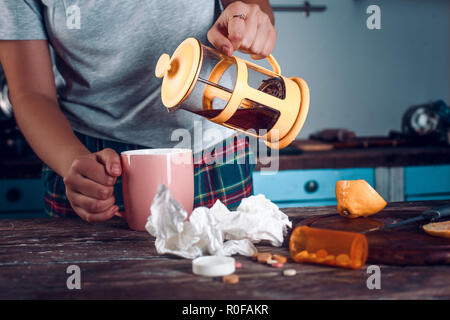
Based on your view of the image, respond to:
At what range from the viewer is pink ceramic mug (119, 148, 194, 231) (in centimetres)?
68

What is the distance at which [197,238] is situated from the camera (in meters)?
0.56

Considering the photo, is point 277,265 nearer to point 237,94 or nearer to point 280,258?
point 280,258

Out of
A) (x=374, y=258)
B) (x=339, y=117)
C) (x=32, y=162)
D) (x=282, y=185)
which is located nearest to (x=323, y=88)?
(x=339, y=117)

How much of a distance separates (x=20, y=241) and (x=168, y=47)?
474mm

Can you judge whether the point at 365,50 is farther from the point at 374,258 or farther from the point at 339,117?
the point at 374,258

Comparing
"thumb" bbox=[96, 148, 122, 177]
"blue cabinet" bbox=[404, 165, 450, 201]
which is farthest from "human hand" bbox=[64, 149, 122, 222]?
"blue cabinet" bbox=[404, 165, 450, 201]

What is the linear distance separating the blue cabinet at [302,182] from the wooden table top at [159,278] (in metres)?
1.14

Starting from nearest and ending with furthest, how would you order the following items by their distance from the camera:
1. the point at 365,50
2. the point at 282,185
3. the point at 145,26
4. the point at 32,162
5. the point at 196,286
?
the point at 196,286 → the point at 145,26 → the point at 32,162 → the point at 282,185 → the point at 365,50

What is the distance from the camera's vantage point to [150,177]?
677 millimetres

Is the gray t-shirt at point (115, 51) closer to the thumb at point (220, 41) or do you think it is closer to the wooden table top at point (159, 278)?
the thumb at point (220, 41)

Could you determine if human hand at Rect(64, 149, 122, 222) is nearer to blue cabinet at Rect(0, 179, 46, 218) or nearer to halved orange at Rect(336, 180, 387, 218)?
halved orange at Rect(336, 180, 387, 218)

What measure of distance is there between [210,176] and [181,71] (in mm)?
389

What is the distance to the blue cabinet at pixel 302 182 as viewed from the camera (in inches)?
68.8

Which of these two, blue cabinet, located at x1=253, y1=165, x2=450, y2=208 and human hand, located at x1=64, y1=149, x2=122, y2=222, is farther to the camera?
blue cabinet, located at x1=253, y1=165, x2=450, y2=208
